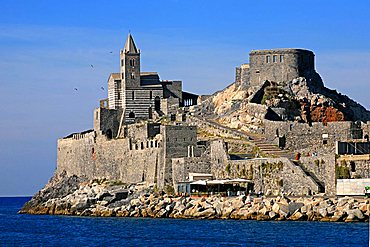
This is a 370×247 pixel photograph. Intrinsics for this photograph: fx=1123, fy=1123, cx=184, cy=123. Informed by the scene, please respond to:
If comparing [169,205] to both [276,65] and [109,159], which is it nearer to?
[109,159]

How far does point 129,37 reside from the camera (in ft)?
331

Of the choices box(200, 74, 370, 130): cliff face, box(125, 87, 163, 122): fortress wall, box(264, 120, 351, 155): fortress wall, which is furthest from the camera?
box(125, 87, 163, 122): fortress wall

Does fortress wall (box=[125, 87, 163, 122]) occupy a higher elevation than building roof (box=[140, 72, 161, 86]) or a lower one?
lower

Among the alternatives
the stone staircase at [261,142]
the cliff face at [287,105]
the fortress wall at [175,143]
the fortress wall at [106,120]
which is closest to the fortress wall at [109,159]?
the fortress wall at [175,143]

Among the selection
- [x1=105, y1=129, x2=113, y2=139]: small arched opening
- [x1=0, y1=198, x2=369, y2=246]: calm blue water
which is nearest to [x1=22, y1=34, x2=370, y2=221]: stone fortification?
[x1=105, y1=129, x2=113, y2=139]: small arched opening

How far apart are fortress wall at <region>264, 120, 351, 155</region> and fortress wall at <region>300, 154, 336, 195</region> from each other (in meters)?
10.6

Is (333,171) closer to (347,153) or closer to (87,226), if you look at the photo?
(347,153)

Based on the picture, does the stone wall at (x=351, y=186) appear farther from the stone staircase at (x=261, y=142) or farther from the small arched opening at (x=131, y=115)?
the small arched opening at (x=131, y=115)

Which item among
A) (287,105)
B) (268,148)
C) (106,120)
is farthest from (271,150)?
(106,120)

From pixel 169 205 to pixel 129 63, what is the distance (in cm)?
2895

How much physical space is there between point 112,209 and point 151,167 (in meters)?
8.14

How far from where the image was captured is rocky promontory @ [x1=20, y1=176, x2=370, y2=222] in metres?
63.5

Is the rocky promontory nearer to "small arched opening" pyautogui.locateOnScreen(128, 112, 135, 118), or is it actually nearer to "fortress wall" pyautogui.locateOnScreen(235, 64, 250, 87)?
"small arched opening" pyautogui.locateOnScreen(128, 112, 135, 118)

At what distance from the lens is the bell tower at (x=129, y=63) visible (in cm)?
10069
